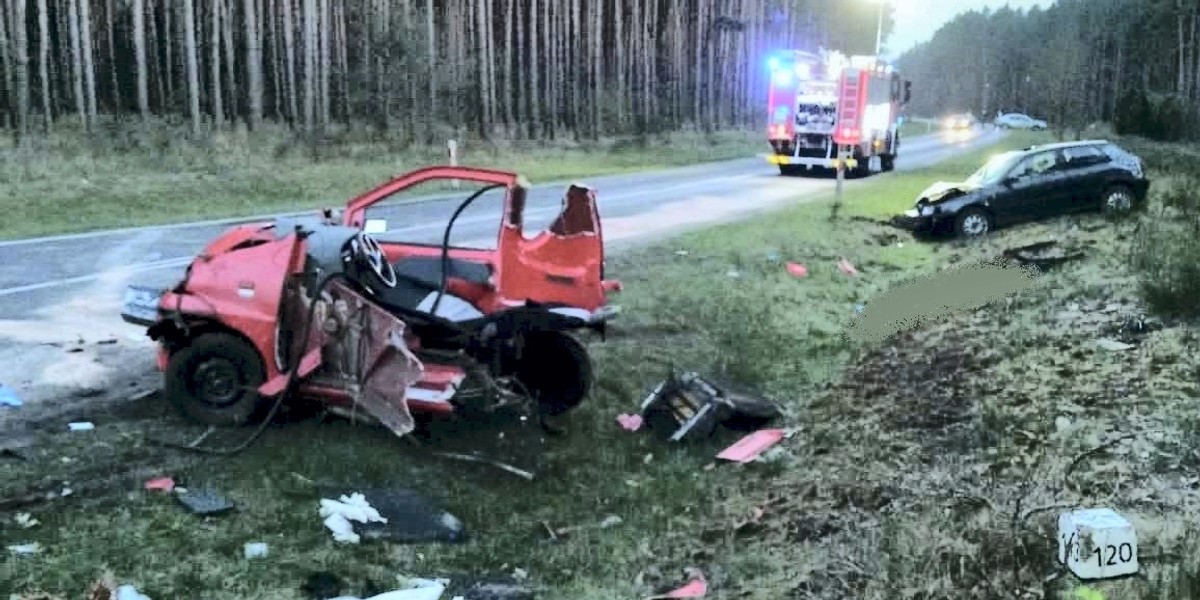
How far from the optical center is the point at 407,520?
548 cm

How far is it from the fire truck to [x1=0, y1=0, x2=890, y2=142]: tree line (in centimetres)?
1093

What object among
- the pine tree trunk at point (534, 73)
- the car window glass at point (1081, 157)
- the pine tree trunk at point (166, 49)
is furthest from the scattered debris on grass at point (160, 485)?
the pine tree trunk at point (534, 73)

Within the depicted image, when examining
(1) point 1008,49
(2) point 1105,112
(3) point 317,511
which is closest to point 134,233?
(3) point 317,511

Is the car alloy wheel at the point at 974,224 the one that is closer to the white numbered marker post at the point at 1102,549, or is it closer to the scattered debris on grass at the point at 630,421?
the scattered debris on grass at the point at 630,421

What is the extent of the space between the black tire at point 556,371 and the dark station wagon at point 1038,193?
10388mm

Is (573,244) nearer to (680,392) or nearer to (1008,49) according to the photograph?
(680,392)

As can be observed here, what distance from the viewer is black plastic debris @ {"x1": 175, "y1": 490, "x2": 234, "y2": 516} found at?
523 cm

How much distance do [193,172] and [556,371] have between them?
50.1 feet

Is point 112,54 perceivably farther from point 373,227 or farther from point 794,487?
point 794,487

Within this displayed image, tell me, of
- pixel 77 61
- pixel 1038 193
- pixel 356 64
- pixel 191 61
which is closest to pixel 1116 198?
pixel 1038 193

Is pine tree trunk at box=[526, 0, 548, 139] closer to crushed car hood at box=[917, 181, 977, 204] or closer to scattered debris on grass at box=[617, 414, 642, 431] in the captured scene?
crushed car hood at box=[917, 181, 977, 204]

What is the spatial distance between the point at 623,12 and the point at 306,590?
46.6m

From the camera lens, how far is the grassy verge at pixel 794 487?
4.58 metres

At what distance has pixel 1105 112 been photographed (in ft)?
285
